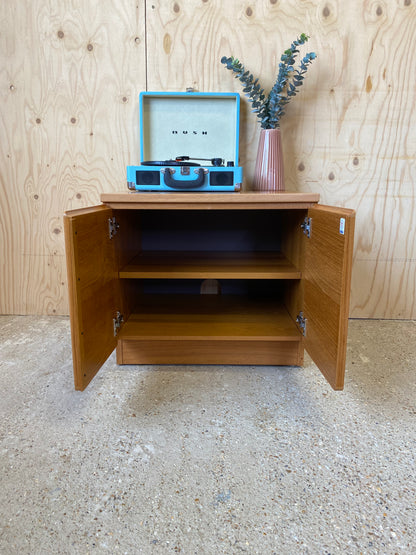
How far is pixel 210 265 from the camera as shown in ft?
4.38

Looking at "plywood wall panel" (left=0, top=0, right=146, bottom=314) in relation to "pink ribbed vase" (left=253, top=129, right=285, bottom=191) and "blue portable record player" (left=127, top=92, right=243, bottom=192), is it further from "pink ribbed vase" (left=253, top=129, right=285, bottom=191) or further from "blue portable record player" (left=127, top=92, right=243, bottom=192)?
"pink ribbed vase" (left=253, top=129, right=285, bottom=191)

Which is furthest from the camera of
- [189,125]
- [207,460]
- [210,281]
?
[210,281]

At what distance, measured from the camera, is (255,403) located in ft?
3.59

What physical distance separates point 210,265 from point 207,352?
1.01 feet

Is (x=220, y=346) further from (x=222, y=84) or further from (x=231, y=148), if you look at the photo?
(x=222, y=84)

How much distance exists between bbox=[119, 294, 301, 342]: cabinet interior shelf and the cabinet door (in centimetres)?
19

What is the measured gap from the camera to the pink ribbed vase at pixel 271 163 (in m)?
1.44

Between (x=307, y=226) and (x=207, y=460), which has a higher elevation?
(x=307, y=226)

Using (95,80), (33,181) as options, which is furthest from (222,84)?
(33,181)

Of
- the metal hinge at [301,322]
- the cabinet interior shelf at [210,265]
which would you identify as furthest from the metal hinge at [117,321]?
the metal hinge at [301,322]

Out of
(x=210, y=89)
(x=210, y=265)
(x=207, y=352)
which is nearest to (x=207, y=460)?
(x=207, y=352)

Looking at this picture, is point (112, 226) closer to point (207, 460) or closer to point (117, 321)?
point (117, 321)

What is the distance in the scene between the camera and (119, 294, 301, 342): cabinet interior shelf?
1.24 metres

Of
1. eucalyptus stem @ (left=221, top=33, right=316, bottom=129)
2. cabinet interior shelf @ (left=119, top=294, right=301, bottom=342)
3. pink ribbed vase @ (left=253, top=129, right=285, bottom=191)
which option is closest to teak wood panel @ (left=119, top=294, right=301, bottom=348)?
cabinet interior shelf @ (left=119, top=294, right=301, bottom=342)
